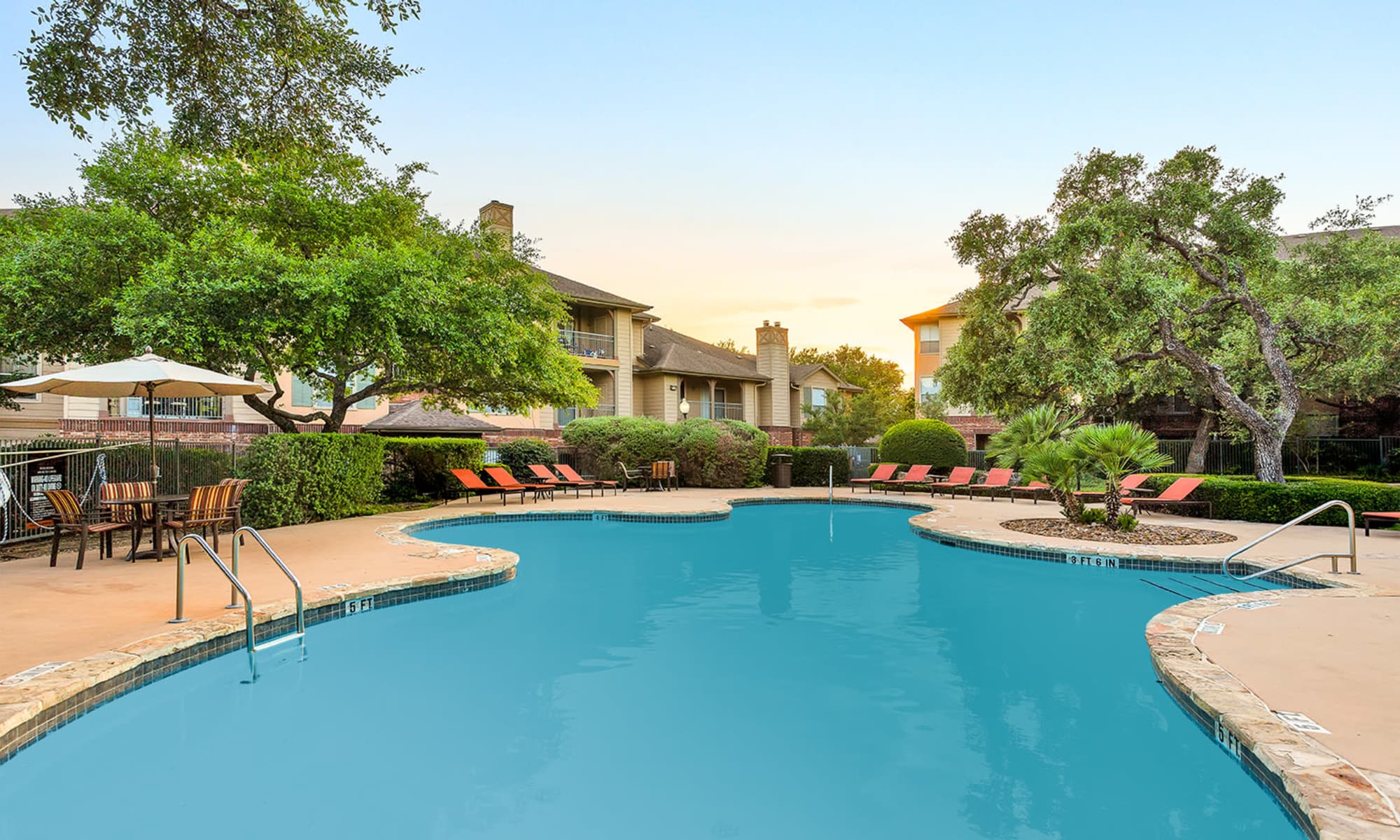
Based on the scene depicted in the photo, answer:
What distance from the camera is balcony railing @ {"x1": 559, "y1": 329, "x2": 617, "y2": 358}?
1114 inches

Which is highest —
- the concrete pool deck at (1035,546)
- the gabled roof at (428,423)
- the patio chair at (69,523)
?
the gabled roof at (428,423)

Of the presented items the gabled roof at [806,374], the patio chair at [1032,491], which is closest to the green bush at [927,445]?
the patio chair at [1032,491]

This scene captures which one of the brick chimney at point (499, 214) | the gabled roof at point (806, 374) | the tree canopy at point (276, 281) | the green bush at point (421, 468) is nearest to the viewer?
the tree canopy at point (276, 281)

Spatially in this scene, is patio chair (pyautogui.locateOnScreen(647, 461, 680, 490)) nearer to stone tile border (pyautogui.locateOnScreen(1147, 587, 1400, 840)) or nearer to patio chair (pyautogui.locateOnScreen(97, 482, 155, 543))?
patio chair (pyautogui.locateOnScreen(97, 482, 155, 543))

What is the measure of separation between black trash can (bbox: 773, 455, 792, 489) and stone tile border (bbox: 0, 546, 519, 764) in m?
15.7

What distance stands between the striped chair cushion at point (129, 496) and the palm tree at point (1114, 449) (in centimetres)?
1217

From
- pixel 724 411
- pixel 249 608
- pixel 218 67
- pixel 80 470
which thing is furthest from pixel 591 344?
pixel 249 608

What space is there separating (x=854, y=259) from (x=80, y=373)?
18.7 m

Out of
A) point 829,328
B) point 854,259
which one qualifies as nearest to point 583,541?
point 854,259

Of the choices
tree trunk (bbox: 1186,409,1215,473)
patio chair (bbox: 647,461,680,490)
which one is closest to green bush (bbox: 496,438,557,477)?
patio chair (bbox: 647,461,680,490)

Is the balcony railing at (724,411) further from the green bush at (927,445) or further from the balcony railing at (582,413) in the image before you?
the green bush at (927,445)

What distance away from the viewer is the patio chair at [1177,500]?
527 inches

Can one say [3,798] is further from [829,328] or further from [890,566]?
[829,328]

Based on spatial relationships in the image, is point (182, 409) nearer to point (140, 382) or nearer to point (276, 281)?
point (276, 281)
